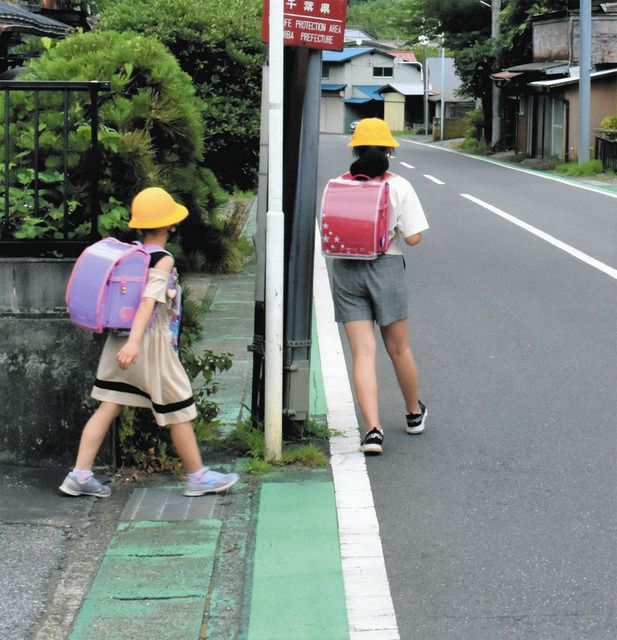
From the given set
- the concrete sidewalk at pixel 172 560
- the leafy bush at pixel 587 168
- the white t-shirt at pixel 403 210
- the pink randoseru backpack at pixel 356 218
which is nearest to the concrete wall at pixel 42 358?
the concrete sidewalk at pixel 172 560

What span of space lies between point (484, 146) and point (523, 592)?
147ft

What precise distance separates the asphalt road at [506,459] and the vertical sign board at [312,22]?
217 centimetres

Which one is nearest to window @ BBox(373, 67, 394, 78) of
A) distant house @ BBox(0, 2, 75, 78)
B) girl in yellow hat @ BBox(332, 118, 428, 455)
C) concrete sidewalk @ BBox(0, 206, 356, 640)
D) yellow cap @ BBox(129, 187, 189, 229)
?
distant house @ BBox(0, 2, 75, 78)

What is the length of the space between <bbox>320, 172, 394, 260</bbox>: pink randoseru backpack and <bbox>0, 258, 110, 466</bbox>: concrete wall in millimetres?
1306

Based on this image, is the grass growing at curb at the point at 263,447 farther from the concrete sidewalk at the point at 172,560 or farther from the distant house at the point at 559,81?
the distant house at the point at 559,81

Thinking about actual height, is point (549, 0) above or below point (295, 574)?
above

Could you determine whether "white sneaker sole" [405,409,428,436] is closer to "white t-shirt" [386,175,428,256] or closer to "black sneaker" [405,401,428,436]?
"black sneaker" [405,401,428,436]

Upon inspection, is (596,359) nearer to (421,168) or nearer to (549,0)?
(421,168)

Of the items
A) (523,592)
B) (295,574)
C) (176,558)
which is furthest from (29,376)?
(523,592)

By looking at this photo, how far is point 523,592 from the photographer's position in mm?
4211

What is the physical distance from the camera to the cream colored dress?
16.9 ft

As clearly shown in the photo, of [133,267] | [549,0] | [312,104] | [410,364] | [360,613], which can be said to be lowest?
[360,613]

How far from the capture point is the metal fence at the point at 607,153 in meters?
29.4

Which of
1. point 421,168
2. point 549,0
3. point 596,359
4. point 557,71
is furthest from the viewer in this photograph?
point 549,0
